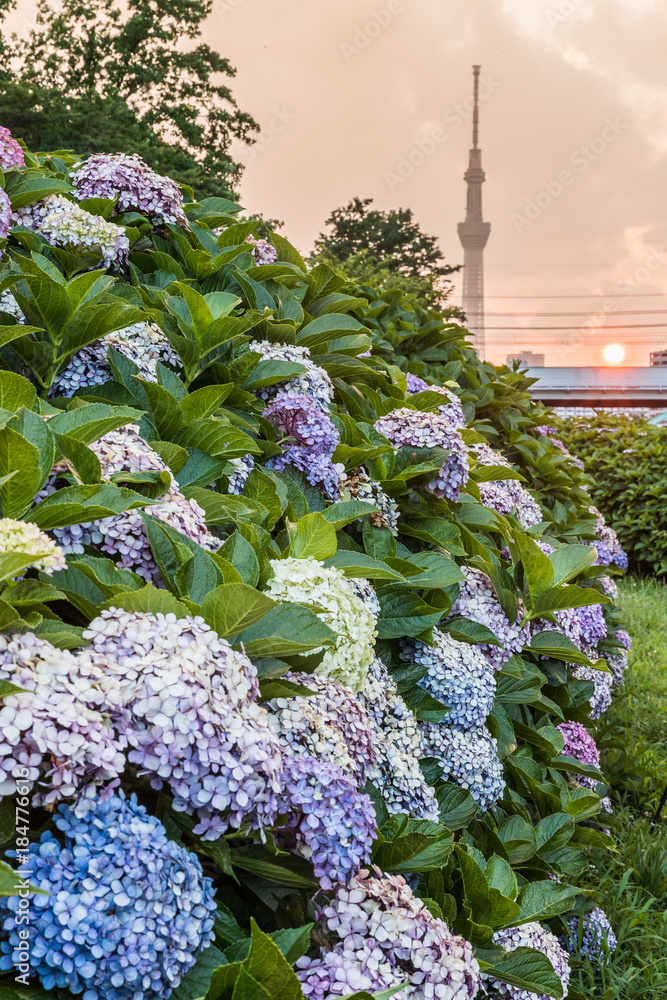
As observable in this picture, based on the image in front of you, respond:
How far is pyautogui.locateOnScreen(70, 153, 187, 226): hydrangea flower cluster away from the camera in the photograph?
2.29 m

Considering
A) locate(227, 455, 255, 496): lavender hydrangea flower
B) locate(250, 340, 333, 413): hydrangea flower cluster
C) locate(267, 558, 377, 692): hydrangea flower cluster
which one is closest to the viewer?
locate(267, 558, 377, 692): hydrangea flower cluster

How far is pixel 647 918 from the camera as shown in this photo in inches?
105

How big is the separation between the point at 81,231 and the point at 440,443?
3.37 feet

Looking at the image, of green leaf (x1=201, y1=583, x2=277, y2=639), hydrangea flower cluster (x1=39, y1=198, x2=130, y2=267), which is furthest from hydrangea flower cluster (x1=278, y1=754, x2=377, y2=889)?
hydrangea flower cluster (x1=39, y1=198, x2=130, y2=267)

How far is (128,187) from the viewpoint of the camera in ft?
7.58

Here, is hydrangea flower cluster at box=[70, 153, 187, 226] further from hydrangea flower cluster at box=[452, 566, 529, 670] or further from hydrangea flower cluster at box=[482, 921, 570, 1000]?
hydrangea flower cluster at box=[482, 921, 570, 1000]

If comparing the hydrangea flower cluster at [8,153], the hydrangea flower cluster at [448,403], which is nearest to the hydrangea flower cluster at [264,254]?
the hydrangea flower cluster at [448,403]

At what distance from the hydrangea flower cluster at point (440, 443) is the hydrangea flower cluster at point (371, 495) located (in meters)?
0.16

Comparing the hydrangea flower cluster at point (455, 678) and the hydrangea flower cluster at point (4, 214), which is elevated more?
the hydrangea flower cluster at point (4, 214)

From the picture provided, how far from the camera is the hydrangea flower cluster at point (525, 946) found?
58.9 inches

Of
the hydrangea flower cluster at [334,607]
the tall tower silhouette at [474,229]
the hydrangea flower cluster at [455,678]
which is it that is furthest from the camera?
the tall tower silhouette at [474,229]

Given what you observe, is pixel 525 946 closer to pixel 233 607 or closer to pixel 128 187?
pixel 233 607

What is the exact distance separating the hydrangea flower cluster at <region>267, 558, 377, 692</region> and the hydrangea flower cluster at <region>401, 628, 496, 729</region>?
0.38 meters

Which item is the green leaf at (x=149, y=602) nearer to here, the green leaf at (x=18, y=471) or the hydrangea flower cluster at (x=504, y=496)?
the green leaf at (x=18, y=471)
